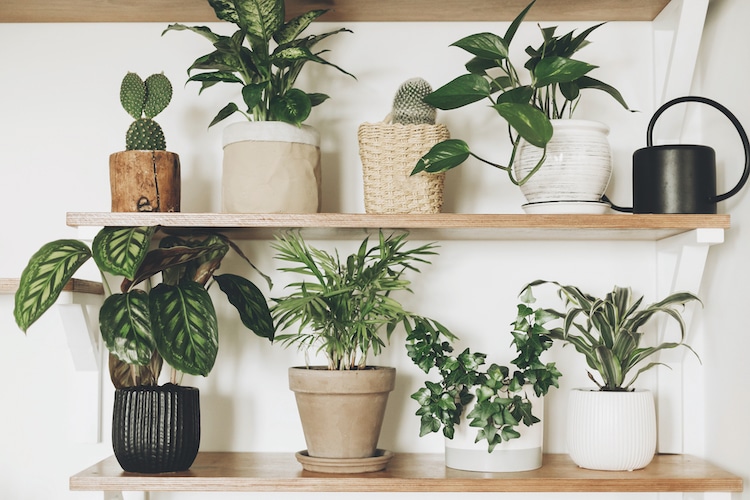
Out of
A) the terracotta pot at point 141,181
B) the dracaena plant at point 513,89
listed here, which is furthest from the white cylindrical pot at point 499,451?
the terracotta pot at point 141,181

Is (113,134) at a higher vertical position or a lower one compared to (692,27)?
lower

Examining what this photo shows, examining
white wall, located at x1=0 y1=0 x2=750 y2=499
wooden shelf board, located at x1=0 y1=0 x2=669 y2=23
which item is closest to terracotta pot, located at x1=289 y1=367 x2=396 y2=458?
white wall, located at x1=0 y1=0 x2=750 y2=499

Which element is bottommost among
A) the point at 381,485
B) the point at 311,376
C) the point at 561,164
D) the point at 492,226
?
the point at 381,485

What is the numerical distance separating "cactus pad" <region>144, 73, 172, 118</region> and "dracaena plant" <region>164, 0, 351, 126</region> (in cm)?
5

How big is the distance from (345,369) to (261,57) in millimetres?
530

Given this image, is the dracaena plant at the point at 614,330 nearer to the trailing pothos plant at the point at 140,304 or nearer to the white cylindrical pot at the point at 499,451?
the white cylindrical pot at the point at 499,451

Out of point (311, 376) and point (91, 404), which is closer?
point (311, 376)

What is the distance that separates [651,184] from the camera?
51.1 inches

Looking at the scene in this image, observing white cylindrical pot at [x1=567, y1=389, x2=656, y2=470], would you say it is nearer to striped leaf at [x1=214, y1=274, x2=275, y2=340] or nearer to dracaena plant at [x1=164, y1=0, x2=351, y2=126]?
striped leaf at [x1=214, y1=274, x2=275, y2=340]

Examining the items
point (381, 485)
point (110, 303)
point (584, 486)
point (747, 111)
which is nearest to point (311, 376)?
point (381, 485)

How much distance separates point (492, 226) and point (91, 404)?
796 millimetres

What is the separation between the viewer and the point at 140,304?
1.20 metres

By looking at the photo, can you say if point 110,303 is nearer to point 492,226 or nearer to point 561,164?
point 492,226

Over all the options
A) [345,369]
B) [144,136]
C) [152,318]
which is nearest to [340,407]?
[345,369]
